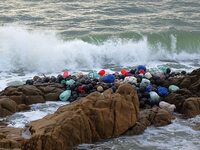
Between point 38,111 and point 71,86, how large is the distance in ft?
6.44

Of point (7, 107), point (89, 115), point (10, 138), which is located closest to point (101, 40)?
point (7, 107)

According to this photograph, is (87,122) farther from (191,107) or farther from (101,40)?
(101,40)

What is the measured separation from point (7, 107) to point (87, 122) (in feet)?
9.76

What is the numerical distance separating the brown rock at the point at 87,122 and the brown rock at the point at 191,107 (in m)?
1.93

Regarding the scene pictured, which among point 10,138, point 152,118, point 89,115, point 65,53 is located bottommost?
point 152,118

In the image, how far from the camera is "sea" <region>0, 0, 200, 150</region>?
42.0 ft

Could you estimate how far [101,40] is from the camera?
22.6m

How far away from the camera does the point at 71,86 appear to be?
14289 mm

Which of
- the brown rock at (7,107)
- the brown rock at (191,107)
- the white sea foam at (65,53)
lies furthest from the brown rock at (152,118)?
the white sea foam at (65,53)

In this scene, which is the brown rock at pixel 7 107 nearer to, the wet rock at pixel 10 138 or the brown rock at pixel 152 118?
the wet rock at pixel 10 138

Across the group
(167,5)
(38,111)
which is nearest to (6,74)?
(38,111)

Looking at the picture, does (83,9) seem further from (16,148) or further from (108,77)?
(16,148)

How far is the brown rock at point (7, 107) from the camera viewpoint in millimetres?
12109

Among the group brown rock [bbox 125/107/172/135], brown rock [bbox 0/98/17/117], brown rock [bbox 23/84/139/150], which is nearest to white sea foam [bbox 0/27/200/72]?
brown rock [bbox 0/98/17/117]
